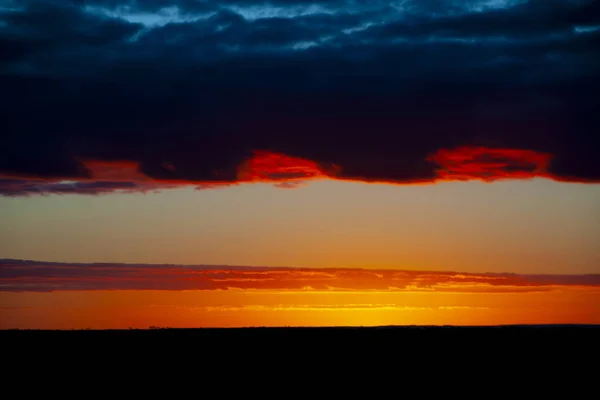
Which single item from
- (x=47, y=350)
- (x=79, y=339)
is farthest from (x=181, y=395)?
(x=79, y=339)

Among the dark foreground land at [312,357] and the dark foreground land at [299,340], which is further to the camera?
the dark foreground land at [299,340]

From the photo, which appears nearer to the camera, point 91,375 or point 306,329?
point 91,375

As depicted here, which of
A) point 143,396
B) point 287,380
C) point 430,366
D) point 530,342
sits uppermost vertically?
point 530,342

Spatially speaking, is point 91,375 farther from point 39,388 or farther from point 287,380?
point 287,380

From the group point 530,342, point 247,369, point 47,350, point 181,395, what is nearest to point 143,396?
point 181,395

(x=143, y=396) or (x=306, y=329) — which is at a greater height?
(x=306, y=329)

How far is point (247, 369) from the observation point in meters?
37.7

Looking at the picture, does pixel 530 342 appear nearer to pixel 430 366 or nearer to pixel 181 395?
pixel 430 366

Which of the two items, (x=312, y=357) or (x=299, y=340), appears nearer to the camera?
(x=312, y=357)

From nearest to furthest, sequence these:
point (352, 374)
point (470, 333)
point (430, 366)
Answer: point (352, 374), point (430, 366), point (470, 333)

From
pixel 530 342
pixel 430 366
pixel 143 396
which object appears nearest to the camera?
pixel 143 396

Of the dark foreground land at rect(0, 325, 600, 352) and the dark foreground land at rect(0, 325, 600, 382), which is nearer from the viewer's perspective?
the dark foreground land at rect(0, 325, 600, 382)

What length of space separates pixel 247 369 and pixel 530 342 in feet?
72.0

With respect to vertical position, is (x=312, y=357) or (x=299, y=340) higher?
(x=299, y=340)
